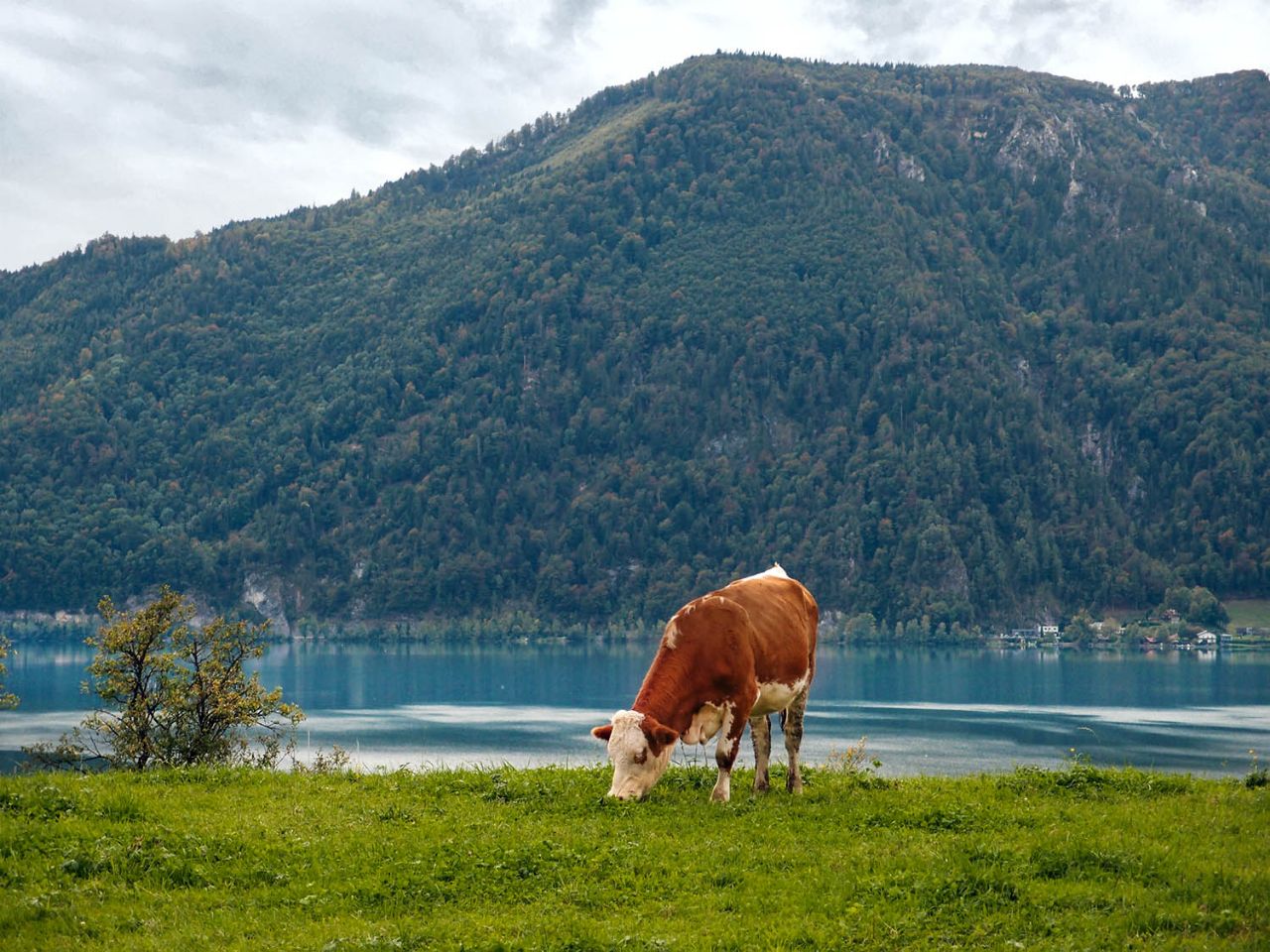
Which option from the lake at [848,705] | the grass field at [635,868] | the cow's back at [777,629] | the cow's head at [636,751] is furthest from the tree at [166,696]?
the cow's back at [777,629]

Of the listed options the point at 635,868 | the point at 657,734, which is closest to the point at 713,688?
the point at 657,734

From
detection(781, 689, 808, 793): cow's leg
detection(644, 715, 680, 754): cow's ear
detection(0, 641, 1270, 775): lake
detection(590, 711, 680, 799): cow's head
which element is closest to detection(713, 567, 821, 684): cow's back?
detection(781, 689, 808, 793): cow's leg

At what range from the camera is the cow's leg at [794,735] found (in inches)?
609

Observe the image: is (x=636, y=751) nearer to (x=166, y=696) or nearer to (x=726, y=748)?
(x=726, y=748)

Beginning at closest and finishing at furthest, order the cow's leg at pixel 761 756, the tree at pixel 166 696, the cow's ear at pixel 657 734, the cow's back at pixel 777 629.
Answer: the cow's ear at pixel 657 734 < the cow's back at pixel 777 629 < the cow's leg at pixel 761 756 < the tree at pixel 166 696

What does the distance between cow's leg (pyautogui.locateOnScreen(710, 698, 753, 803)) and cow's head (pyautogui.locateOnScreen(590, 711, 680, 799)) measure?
0.56 meters

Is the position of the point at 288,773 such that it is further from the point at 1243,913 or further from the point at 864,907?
the point at 1243,913

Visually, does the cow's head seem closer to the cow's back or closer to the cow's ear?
the cow's ear

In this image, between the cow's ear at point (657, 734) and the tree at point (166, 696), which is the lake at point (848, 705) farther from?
the cow's ear at point (657, 734)

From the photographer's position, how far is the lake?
6438 centimetres

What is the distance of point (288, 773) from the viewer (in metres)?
16.9

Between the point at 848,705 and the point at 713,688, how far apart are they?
89.8 metres

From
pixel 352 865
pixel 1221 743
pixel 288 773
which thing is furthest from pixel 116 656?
pixel 1221 743

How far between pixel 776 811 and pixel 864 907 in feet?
10.8
